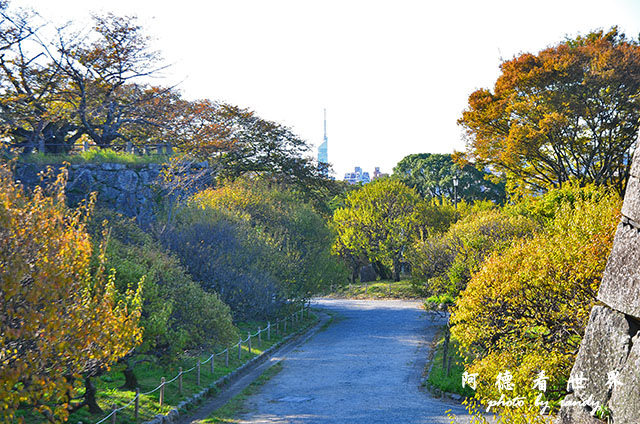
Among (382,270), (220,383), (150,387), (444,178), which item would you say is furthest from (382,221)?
(150,387)

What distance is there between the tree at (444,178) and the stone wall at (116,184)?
35.4 m

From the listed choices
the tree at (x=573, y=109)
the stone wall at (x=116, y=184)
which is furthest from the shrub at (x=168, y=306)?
the tree at (x=573, y=109)

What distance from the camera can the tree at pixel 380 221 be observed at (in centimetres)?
4375

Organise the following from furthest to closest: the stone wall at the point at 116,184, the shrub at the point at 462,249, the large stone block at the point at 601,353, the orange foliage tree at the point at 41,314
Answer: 1. the shrub at the point at 462,249
2. the stone wall at the point at 116,184
3. the orange foliage tree at the point at 41,314
4. the large stone block at the point at 601,353

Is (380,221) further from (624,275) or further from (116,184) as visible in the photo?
(624,275)

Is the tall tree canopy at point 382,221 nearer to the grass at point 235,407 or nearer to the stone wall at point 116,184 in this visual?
the stone wall at point 116,184

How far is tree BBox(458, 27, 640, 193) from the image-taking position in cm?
2745

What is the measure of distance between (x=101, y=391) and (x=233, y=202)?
1558cm

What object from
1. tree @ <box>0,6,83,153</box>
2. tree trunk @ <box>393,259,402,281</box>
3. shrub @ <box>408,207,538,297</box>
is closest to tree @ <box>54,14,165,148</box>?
tree @ <box>0,6,83,153</box>

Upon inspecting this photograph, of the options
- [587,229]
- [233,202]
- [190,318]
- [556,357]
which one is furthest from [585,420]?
[233,202]

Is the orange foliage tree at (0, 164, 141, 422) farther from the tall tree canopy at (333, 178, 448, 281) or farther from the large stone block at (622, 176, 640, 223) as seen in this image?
the tall tree canopy at (333, 178, 448, 281)

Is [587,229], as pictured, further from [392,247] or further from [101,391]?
[392,247]

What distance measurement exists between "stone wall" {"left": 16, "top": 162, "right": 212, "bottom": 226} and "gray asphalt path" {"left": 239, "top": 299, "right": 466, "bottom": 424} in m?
7.43

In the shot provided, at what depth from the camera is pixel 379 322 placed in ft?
99.3
